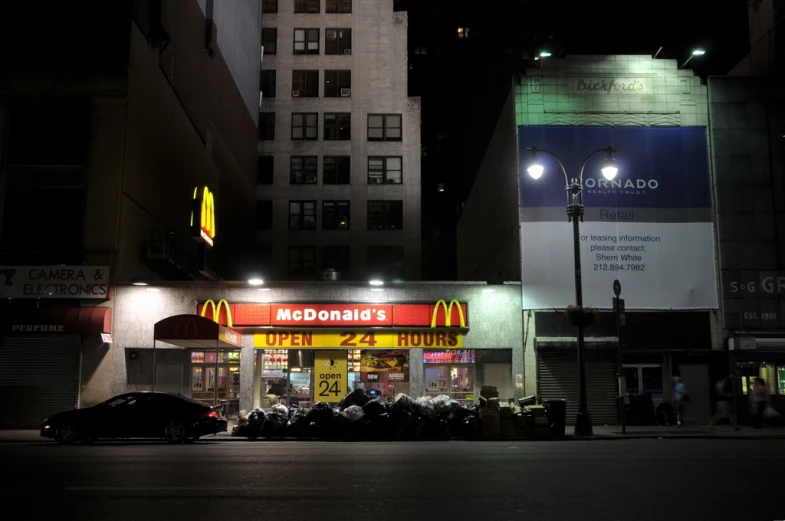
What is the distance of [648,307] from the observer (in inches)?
1019

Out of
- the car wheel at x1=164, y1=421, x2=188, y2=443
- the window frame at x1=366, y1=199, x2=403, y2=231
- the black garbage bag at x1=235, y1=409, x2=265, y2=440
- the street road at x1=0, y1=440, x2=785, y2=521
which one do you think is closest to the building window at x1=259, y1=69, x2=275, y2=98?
the window frame at x1=366, y1=199, x2=403, y2=231

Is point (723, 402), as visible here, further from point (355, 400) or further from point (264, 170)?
point (264, 170)

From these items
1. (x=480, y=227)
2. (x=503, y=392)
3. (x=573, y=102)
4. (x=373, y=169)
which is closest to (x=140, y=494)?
→ (x=503, y=392)

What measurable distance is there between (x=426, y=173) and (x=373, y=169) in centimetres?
2930

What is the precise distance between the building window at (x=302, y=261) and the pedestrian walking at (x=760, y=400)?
30375mm

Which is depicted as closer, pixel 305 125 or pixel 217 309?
pixel 217 309

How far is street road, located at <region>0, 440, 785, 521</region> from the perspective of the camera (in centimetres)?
809

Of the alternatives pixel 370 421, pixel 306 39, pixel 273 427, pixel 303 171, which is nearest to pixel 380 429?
pixel 370 421

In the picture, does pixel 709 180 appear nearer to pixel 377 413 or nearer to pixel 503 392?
pixel 503 392

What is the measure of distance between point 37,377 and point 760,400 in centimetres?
2430

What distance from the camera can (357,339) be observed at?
26766mm

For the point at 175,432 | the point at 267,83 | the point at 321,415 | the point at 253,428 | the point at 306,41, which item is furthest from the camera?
the point at 306,41

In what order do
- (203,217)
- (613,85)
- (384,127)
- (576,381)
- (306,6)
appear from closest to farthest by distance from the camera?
(576,381) < (613,85) < (203,217) < (384,127) < (306,6)

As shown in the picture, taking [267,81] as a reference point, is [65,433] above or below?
below
